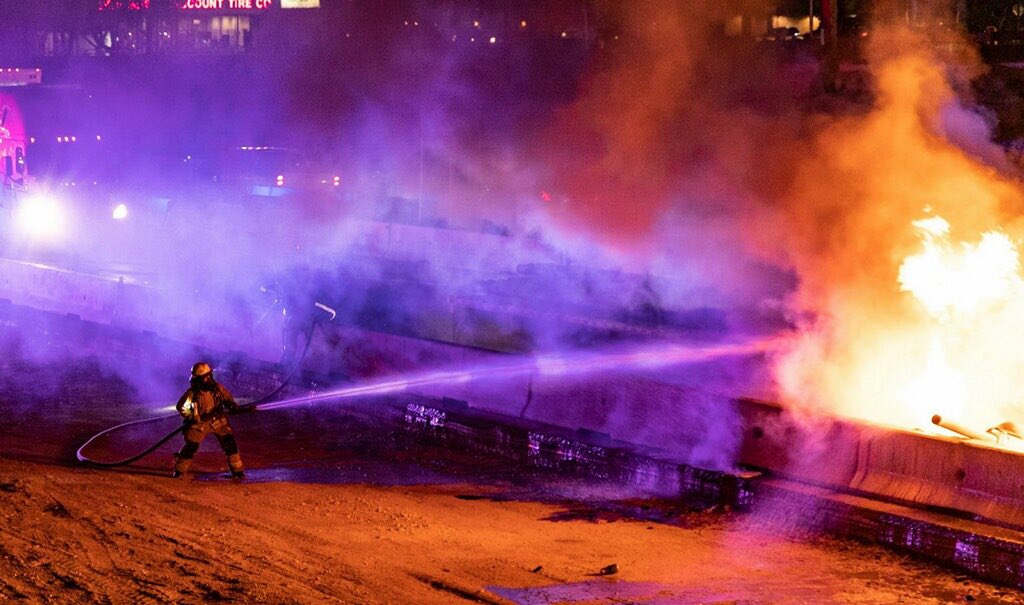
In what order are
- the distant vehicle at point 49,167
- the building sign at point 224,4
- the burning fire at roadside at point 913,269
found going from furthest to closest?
1. the building sign at point 224,4
2. the distant vehicle at point 49,167
3. the burning fire at roadside at point 913,269

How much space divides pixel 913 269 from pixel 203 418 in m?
6.31

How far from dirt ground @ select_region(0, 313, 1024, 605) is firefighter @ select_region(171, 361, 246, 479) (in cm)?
22

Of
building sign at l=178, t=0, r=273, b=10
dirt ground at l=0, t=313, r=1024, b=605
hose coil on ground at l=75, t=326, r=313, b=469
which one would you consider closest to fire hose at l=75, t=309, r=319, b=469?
hose coil on ground at l=75, t=326, r=313, b=469

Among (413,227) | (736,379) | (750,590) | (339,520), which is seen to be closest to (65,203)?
(413,227)

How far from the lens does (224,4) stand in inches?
2606

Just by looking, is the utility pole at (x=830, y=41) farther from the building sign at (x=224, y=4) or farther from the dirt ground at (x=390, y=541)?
the building sign at (x=224, y=4)

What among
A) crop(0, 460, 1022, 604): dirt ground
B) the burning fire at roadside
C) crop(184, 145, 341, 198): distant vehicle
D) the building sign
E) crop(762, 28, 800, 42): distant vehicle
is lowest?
crop(0, 460, 1022, 604): dirt ground

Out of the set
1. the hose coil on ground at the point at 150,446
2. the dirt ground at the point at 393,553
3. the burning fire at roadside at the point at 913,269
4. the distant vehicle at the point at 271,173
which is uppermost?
the distant vehicle at the point at 271,173

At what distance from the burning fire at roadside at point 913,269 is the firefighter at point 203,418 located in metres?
4.80

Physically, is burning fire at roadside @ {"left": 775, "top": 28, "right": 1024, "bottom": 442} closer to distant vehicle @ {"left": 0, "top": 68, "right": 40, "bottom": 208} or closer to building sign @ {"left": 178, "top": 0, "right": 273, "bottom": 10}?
distant vehicle @ {"left": 0, "top": 68, "right": 40, "bottom": 208}

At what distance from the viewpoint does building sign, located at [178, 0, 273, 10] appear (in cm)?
6469

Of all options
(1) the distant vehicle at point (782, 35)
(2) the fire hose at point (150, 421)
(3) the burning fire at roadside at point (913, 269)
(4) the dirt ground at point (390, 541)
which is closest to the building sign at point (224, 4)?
(1) the distant vehicle at point (782, 35)

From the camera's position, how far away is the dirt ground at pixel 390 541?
6230mm

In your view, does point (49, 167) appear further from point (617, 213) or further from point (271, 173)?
point (617, 213)
